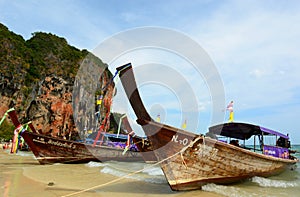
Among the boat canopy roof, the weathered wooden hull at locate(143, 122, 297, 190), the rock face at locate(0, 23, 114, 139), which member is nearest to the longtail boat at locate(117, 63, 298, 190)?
the weathered wooden hull at locate(143, 122, 297, 190)

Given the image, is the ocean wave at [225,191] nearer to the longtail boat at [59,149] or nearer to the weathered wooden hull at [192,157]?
the weathered wooden hull at [192,157]

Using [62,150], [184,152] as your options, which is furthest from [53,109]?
[184,152]

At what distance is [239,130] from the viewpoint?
39.2 ft

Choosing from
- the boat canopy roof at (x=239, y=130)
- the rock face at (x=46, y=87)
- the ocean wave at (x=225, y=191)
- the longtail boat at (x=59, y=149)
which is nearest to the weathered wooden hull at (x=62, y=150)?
the longtail boat at (x=59, y=149)

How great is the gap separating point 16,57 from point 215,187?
4778 centimetres

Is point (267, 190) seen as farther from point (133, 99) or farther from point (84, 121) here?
point (84, 121)

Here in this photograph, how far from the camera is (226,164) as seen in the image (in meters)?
7.39

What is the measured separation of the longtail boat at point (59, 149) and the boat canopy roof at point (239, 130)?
522 centimetres

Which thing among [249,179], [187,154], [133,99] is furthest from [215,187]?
[133,99]

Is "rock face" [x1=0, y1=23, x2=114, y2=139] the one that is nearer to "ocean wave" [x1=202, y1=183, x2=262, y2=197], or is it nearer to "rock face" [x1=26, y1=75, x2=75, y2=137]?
"rock face" [x1=26, y1=75, x2=75, y2=137]

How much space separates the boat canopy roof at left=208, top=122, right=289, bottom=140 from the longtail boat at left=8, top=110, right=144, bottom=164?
5215 millimetres

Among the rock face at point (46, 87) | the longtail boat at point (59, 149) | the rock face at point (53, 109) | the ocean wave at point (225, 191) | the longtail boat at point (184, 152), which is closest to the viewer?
the longtail boat at point (184, 152)

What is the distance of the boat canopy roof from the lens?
10633 millimetres

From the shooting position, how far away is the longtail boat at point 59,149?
13.4 meters
